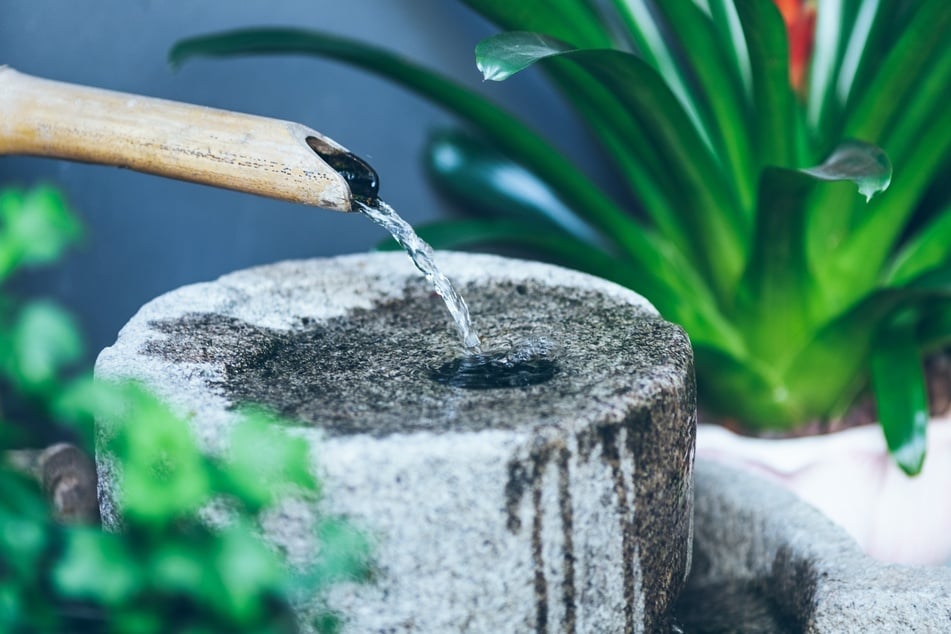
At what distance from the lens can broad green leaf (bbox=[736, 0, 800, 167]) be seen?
124 cm

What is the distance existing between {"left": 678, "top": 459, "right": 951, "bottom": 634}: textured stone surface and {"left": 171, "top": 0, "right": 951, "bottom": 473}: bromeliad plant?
215 millimetres

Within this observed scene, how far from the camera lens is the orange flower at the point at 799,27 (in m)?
1.78

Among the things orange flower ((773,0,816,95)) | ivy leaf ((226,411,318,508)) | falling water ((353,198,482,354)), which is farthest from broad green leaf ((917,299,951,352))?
ivy leaf ((226,411,318,508))

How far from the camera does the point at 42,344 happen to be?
26.5 inches

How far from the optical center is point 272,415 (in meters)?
0.92

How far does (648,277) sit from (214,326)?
0.65m

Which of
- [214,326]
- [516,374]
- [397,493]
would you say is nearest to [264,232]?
[214,326]

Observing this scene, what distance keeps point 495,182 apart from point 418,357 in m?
0.67

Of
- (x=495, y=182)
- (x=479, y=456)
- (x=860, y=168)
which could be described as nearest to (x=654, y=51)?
(x=495, y=182)

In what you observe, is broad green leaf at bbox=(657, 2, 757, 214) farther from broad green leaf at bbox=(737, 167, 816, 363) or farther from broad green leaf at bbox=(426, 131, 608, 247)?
broad green leaf at bbox=(426, 131, 608, 247)

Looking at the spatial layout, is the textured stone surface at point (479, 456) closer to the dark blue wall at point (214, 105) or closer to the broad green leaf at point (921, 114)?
the dark blue wall at point (214, 105)

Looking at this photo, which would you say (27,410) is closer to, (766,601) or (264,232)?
(264,232)

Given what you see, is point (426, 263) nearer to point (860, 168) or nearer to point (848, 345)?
point (860, 168)

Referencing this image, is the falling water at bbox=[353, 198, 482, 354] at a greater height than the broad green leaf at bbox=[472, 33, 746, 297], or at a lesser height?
lesser
